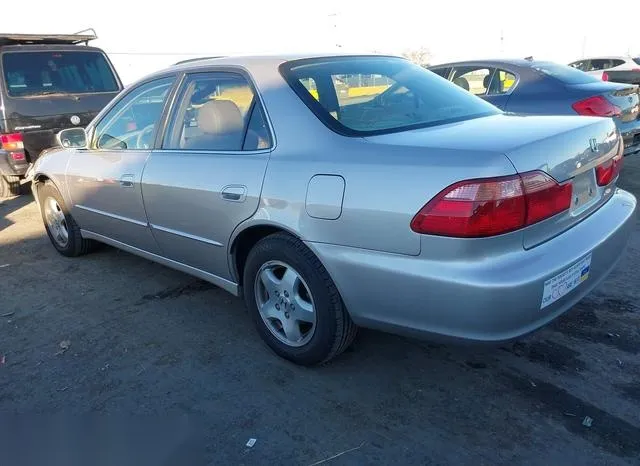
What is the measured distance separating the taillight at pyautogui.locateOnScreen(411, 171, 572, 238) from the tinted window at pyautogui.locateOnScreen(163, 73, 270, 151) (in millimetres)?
1082

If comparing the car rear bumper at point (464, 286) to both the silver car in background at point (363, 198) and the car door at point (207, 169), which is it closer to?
the silver car in background at point (363, 198)

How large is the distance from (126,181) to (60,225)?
5.37 ft

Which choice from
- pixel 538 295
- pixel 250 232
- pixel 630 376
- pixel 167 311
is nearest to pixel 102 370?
pixel 167 311

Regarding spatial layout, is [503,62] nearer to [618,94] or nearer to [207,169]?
[618,94]

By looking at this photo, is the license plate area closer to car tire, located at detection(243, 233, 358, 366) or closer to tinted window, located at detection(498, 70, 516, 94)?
car tire, located at detection(243, 233, 358, 366)

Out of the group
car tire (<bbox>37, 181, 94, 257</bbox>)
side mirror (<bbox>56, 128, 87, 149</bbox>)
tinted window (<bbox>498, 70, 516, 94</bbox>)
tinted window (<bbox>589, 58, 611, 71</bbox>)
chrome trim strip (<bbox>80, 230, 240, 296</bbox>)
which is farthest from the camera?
tinted window (<bbox>589, 58, 611, 71</bbox>)

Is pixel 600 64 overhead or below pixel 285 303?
overhead

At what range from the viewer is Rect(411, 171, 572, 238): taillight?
209 centimetres

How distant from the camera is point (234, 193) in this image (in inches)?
114

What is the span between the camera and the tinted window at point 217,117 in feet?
9.76

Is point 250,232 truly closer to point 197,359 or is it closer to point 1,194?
point 197,359

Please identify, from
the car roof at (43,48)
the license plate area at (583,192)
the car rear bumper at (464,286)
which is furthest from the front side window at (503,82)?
the car roof at (43,48)

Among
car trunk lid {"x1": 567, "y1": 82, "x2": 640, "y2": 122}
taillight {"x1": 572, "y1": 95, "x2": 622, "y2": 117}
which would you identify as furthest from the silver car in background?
A: car trunk lid {"x1": 567, "y1": 82, "x2": 640, "y2": 122}

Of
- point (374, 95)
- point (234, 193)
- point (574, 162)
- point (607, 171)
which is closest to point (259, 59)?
point (374, 95)
